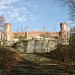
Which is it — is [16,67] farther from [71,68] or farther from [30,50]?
[30,50]

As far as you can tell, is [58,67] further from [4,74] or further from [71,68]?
[4,74]

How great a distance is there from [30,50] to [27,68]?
13.0 metres

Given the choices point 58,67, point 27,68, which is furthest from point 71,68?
point 27,68

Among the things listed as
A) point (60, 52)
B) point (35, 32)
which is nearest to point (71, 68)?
point (60, 52)

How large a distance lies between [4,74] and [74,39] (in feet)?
31.3

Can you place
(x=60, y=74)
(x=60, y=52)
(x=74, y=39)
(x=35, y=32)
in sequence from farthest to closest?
(x=35, y=32) < (x=60, y=52) < (x=74, y=39) < (x=60, y=74)

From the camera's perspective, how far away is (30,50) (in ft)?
100.0

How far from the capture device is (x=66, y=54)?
23.2m

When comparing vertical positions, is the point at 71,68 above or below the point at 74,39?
below

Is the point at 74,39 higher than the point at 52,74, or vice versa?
the point at 74,39

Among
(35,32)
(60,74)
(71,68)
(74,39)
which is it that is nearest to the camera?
(60,74)

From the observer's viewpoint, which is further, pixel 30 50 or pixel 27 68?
pixel 30 50

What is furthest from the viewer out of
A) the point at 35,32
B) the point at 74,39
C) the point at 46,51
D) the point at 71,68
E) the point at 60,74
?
the point at 35,32

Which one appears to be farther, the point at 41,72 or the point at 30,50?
the point at 30,50
